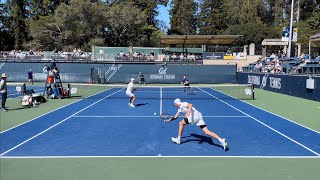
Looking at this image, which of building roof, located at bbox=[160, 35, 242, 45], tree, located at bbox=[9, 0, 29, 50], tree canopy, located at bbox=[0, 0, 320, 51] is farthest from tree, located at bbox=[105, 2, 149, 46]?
tree, located at bbox=[9, 0, 29, 50]

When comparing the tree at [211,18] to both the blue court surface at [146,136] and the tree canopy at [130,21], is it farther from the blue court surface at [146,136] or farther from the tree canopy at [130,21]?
the blue court surface at [146,136]

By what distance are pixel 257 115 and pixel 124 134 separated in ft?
23.5

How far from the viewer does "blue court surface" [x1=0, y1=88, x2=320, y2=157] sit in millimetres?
9438

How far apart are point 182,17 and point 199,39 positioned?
32.1 meters

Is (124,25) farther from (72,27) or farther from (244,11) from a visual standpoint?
(244,11)

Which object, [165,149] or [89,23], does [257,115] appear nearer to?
[165,149]

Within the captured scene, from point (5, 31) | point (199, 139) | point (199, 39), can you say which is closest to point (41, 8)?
point (5, 31)

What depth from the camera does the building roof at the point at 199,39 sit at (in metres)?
48.4

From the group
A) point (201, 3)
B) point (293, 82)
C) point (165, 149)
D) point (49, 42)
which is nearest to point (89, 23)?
point (49, 42)

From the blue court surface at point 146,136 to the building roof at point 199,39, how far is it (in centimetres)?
3237

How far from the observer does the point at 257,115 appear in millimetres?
16422

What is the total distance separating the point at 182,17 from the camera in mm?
81750

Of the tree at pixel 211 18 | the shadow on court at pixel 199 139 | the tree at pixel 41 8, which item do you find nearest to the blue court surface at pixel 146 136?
the shadow on court at pixel 199 139

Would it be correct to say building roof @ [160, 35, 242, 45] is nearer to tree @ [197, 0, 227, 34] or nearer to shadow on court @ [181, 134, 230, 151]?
tree @ [197, 0, 227, 34]
